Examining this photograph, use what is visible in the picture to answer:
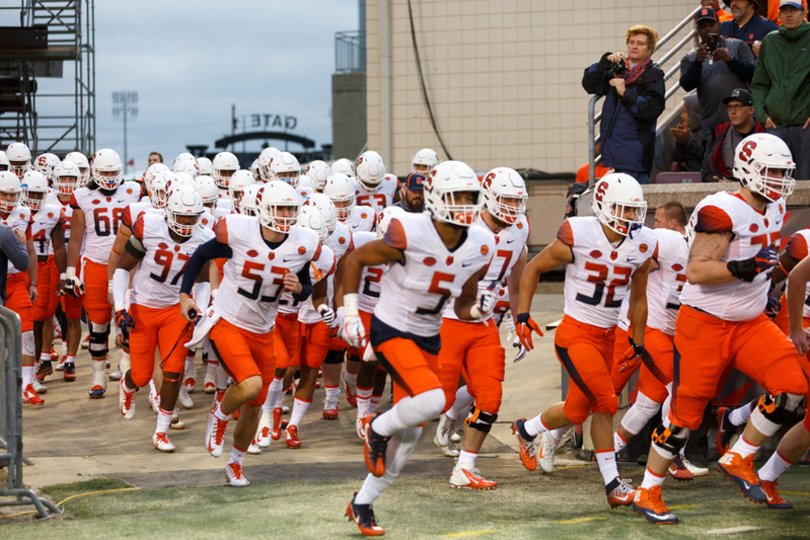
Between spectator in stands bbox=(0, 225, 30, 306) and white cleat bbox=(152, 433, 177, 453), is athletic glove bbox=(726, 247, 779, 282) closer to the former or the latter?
white cleat bbox=(152, 433, 177, 453)

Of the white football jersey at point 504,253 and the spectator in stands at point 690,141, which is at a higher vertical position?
the spectator in stands at point 690,141

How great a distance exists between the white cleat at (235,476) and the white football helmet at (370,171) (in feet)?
15.0

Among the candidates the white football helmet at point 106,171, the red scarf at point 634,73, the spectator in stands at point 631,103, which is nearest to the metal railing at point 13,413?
the white football helmet at point 106,171

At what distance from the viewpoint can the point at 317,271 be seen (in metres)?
7.04

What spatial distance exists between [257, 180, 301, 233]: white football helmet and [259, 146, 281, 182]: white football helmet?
4.14 meters

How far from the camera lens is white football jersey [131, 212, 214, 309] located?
311 inches

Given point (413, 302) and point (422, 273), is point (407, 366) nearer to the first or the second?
point (413, 302)

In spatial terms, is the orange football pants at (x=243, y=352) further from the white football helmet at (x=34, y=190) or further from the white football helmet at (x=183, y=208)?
the white football helmet at (x=34, y=190)

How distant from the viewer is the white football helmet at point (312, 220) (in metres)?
7.57

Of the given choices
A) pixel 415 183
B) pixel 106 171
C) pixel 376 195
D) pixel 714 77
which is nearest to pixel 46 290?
pixel 106 171

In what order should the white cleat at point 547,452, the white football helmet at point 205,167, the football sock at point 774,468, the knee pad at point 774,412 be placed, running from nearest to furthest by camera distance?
the knee pad at point 774,412 → the football sock at point 774,468 → the white cleat at point 547,452 → the white football helmet at point 205,167

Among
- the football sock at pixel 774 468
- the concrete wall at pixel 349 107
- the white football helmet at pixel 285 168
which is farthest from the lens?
the concrete wall at pixel 349 107

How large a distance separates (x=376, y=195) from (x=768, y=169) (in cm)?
548

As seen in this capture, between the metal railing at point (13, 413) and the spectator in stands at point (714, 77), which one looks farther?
the spectator in stands at point (714, 77)
